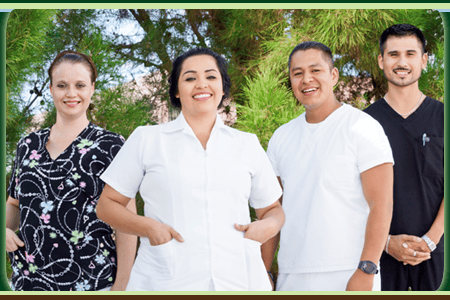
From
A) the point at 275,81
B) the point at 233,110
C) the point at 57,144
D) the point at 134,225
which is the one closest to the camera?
the point at 134,225

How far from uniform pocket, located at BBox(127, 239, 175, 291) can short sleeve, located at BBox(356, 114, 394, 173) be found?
0.67 meters

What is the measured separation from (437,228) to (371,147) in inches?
16.5

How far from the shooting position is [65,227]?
52.8 inches

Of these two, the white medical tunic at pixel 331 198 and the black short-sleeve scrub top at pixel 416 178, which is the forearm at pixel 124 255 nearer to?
the white medical tunic at pixel 331 198

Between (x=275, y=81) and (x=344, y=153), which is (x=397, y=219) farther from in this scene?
(x=275, y=81)

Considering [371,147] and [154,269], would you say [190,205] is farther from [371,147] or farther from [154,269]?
[371,147]

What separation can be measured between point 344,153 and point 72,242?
2.97 ft

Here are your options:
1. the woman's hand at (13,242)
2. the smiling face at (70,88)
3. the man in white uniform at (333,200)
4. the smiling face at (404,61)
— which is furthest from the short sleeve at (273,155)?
the woman's hand at (13,242)

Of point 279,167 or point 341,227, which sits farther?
point 279,167

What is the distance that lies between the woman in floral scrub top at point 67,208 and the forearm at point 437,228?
1.03 m

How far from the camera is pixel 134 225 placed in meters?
1.15

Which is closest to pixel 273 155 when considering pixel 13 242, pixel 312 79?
pixel 312 79

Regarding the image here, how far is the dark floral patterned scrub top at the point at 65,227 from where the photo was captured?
1.35 meters
